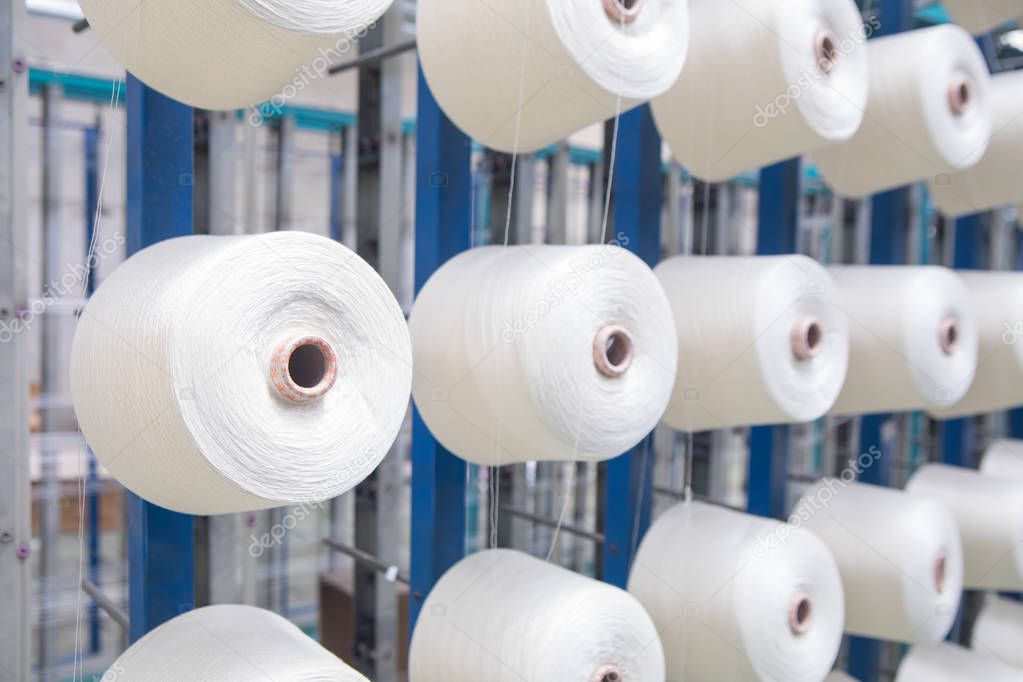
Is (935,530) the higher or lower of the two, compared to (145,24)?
lower

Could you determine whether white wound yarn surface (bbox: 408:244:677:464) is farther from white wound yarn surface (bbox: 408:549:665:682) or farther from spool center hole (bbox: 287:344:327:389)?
spool center hole (bbox: 287:344:327:389)

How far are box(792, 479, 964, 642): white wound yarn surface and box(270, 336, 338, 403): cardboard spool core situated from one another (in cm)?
143

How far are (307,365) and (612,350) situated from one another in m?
0.54

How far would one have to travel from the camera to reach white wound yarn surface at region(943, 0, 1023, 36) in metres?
2.48

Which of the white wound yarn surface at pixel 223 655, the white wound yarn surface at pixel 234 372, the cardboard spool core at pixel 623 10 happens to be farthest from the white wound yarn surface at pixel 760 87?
the white wound yarn surface at pixel 223 655

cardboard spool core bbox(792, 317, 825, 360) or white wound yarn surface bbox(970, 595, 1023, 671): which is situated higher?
cardboard spool core bbox(792, 317, 825, 360)

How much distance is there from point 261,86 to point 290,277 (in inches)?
12.0

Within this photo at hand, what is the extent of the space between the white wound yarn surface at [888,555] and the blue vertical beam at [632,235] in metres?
0.51

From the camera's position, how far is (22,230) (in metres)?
1.63

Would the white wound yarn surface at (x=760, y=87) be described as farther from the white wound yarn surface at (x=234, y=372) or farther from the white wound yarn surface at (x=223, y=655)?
the white wound yarn surface at (x=223, y=655)

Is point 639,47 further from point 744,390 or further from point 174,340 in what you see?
point 174,340

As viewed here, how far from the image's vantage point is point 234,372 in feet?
3.71

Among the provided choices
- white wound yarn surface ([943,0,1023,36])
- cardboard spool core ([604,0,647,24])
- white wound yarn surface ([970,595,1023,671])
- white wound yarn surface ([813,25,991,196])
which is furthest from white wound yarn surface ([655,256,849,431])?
white wound yarn surface ([970,595,1023,671])

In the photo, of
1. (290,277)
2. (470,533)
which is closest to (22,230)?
(290,277)
